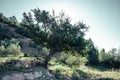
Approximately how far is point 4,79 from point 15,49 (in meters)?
16.9

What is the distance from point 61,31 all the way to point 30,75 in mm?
8423

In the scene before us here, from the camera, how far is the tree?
28.0 metres

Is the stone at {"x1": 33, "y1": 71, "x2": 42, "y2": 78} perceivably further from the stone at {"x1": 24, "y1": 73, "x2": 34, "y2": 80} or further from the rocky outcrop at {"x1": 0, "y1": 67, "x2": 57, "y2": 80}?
the stone at {"x1": 24, "y1": 73, "x2": 34, "y2": 80}

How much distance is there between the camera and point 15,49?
119 feet

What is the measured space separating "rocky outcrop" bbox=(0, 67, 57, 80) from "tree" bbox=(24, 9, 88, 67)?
3562 mm

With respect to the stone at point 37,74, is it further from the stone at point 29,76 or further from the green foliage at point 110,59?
the green foliage at point 110,59

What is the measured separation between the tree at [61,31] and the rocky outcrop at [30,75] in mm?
3562

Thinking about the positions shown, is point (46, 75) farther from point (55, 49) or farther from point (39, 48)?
point (39, 48)

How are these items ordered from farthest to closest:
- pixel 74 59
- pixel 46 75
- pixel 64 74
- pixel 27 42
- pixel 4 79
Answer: pixel 27 42
pixel 74 59
pixel 64 74
pixel 46 75
pixel 4 79

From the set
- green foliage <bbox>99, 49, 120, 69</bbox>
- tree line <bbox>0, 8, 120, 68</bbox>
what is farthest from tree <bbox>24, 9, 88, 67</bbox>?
green foliage <bbox>99, 49, 120, 69</bbox>

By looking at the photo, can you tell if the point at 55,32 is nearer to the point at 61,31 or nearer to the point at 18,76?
the point at 61,31

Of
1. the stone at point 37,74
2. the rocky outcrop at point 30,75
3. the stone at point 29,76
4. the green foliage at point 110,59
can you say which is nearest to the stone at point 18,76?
the rocky outcrop at point 30,75

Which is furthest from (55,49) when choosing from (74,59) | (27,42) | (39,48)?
(27,42)

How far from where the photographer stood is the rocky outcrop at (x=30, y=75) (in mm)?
20652
